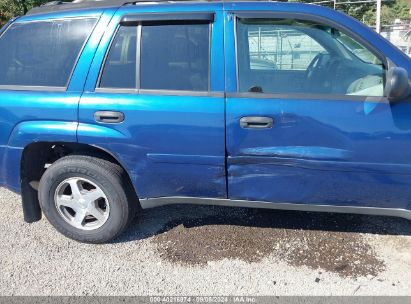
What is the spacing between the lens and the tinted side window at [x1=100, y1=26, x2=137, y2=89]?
9.32 feet

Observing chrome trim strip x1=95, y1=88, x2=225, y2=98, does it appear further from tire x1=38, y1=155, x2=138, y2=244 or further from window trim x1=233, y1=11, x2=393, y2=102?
tire x1=38, y1=155, x2=138, y2=244

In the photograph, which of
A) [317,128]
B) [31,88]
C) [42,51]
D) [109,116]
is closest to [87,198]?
[109,116]

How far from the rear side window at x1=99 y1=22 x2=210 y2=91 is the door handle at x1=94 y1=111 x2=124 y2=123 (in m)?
0.21

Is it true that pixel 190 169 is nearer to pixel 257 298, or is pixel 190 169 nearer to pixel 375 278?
pixel 257 298

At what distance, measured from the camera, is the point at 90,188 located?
319 cm

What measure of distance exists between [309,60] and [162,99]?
118 cm

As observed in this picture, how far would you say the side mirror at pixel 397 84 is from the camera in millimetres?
2359

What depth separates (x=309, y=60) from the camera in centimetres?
304

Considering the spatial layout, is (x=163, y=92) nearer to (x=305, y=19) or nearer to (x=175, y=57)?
(x=175, y=57)

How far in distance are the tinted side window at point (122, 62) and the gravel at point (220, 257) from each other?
1.30 m

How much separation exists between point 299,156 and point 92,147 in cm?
153

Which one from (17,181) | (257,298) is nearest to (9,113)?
(17,181)

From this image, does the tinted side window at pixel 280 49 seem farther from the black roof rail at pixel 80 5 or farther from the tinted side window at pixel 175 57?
the black roof rail at pixel 80 5

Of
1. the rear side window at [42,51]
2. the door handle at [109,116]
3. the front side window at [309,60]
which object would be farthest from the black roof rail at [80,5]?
the front side window at [309,60]
